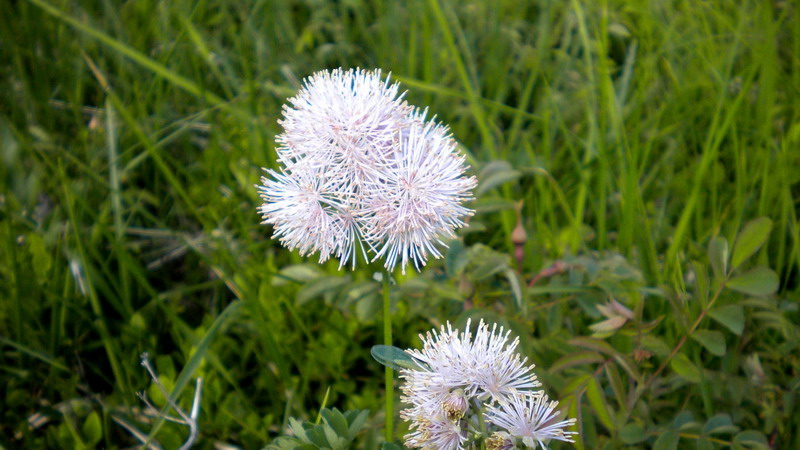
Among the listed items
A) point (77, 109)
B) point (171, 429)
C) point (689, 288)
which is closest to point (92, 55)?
point (77, 109)

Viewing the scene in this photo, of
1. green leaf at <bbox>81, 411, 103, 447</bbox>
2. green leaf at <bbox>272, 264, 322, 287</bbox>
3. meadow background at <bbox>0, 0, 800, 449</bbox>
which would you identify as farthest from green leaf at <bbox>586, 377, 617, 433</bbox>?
green leaf at <bbox>81, 411, 103, 447</bbox>

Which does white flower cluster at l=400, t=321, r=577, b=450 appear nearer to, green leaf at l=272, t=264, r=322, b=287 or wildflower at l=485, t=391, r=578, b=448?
wildflower at l=485, t=391, r=578, b=448

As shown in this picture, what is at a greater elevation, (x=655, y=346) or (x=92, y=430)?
(x=655, y=346)

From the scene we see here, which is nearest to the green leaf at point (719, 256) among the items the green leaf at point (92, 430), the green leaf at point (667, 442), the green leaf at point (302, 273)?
the green leaf at point (667, 442)

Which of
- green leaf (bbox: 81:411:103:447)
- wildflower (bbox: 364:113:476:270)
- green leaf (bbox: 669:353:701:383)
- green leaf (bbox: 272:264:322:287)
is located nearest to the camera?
wildflower (bbox: 364:113:476:270)

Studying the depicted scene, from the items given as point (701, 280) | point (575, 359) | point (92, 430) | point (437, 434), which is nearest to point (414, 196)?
point (437, 434)

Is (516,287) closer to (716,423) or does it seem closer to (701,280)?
(701,280)
